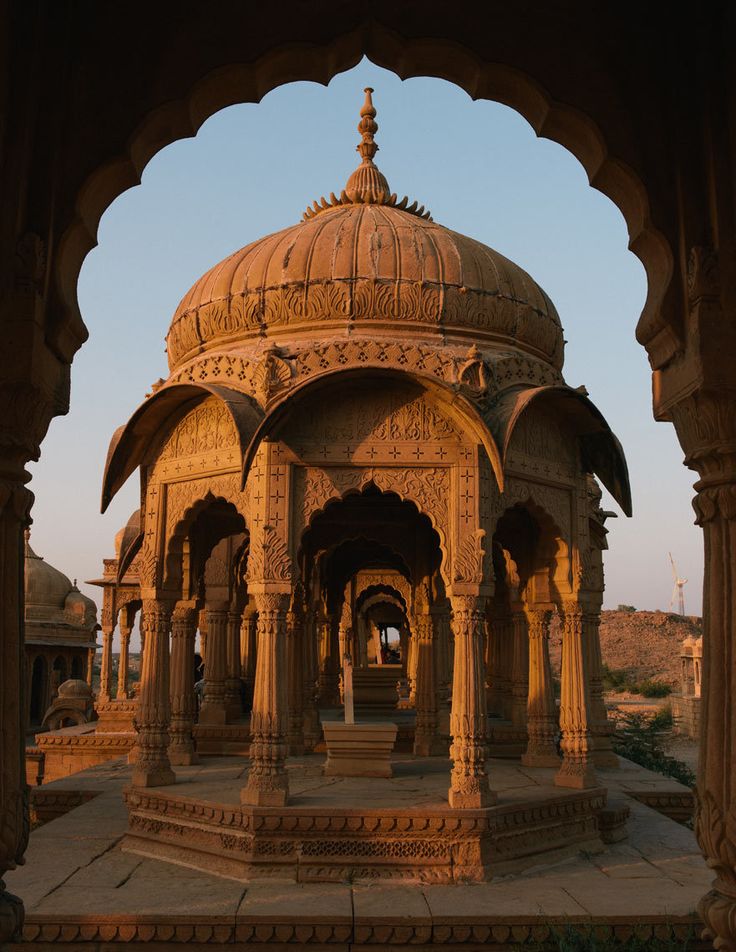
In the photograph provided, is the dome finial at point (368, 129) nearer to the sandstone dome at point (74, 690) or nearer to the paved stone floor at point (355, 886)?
the paved stone floor at point (355, 886)

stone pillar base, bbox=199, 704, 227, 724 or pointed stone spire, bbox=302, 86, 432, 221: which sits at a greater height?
pointed stone spire, bbox=302, 86, 432, 221

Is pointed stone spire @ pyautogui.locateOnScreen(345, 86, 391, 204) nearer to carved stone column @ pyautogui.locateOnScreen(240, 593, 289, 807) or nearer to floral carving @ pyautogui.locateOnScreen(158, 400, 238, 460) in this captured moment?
floral carving @ pyautogui.locateOnScreen(158, 400, 238, 460)

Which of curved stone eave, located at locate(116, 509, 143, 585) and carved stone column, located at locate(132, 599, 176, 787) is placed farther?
curved stone eave, located at locate(116, 509, 143, 585)

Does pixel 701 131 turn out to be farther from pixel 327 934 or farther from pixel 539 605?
pixel 539 605

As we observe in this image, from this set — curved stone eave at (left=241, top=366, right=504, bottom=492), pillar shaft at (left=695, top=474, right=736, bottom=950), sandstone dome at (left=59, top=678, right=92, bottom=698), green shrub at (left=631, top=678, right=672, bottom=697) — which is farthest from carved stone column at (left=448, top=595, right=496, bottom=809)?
green shrub at (left=631, top=678, right=672, bottom=697)

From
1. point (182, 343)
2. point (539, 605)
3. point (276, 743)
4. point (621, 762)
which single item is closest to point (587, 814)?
point (539, 605)

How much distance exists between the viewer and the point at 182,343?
13.0 m

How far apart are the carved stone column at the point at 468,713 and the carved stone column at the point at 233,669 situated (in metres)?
8.42

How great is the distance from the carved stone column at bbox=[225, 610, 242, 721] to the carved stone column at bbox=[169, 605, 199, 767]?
364 centimetres

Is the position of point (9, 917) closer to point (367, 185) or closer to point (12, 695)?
point (12, 695)

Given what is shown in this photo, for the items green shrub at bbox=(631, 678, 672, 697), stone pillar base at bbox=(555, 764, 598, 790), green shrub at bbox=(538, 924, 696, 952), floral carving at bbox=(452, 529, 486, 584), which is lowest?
green shrub at bbox=(631, 678, 672, 697)

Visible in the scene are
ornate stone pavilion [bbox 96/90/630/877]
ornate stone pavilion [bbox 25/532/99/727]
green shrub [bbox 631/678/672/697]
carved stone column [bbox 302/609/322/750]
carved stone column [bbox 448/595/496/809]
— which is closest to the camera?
carved stone column [bbox 448/595/496/809]

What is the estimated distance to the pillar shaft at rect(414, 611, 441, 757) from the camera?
46.9 feet

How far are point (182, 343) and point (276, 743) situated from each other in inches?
226
